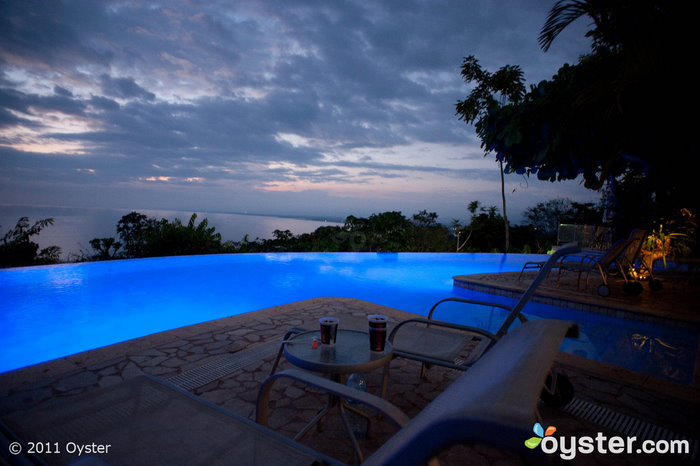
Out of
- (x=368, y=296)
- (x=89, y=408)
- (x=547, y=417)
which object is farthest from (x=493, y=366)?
(x=368, y=296)

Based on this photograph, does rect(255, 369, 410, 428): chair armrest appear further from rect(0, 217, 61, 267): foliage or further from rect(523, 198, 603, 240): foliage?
rect(523, 198, 603, 240): foliage

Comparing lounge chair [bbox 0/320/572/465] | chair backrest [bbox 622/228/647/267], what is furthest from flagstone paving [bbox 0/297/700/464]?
chair backrest [bbox 622/228/647/267]

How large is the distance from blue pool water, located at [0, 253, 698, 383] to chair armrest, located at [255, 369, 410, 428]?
381 centimetres

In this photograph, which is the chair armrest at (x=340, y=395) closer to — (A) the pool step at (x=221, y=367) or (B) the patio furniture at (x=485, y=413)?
(B) the patio furniture at (x=485, y=413)

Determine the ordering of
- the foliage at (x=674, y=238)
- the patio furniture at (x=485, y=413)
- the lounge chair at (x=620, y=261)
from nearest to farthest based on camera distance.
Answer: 1. the patio furniture at (x=485, y=413)
2. the lounge chair at (x=620, y=261)
3. the foliage at (x=674, y=238)

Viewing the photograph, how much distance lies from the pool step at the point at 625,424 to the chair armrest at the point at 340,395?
203 cm

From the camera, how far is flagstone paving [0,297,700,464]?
1.96 m

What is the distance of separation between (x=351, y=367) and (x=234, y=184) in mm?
22149

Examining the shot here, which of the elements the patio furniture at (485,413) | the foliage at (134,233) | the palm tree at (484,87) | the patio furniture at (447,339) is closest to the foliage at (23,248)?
the foliage at (134,233)

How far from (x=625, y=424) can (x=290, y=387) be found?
238cm

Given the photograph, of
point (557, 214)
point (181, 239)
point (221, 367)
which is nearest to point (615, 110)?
point (221, 367)

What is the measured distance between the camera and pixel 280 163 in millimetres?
21969

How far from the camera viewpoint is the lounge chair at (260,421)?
49 centimetres

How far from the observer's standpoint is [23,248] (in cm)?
844
